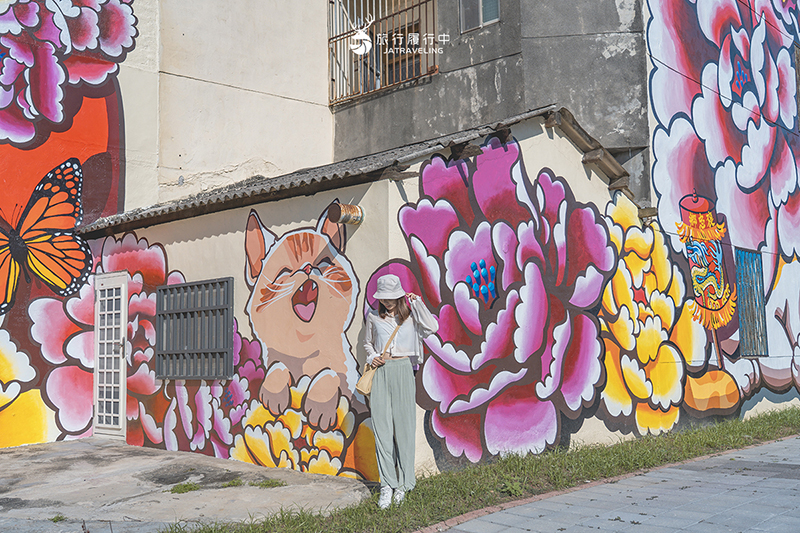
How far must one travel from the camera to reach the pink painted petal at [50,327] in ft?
31.9

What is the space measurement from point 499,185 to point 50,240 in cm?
602

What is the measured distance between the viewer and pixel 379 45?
1347 cm

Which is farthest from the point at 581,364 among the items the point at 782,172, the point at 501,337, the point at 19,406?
the point at 19,406

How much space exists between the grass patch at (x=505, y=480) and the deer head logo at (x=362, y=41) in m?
8.28

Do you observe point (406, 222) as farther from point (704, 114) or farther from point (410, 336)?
point (704, 114)

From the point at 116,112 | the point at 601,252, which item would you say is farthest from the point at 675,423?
the point at 116,112

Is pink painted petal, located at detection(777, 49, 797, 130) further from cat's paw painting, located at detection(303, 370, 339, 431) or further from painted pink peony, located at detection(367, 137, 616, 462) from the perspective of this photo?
cat's paw painting, located at detection(303, 370, 339, 431)

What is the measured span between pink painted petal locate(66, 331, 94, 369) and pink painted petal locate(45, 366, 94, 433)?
0.13 meters

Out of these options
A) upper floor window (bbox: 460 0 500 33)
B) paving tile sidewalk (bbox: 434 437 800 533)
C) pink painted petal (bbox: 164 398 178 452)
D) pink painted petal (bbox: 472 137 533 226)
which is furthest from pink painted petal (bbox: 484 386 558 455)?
upper floor window (bbox: 460 0 500 33)

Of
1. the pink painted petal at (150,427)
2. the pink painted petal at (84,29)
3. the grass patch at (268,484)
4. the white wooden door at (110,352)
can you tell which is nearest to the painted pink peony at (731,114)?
the grass patch at (268,484)

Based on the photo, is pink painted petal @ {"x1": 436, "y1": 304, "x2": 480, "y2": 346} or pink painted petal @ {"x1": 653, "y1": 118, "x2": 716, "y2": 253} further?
pink painted petal @ {"x1": 653, "y1": 118, "x2": 716, "y2": 253}

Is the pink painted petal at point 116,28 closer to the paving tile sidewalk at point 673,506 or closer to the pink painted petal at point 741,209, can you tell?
the paving tile sidewalk at point 673,506

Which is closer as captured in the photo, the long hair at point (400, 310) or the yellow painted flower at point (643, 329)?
the long hair at point (400, 310)

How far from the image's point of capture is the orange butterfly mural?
962 cm
